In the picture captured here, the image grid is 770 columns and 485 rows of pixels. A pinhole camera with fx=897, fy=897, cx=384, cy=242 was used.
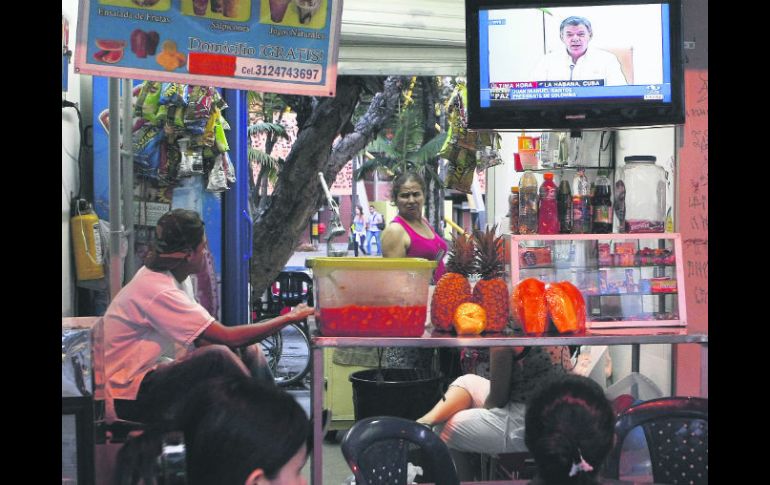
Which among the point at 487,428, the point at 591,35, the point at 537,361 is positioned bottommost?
the point at 487,428

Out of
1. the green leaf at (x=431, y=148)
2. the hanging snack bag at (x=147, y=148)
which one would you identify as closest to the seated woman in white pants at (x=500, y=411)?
the hanging snack bag at (x=147, y=148)

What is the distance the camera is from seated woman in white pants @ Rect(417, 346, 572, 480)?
380cm

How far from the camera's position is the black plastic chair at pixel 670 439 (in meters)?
3.21

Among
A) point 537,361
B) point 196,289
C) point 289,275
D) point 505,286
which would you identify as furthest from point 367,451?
point 289,275

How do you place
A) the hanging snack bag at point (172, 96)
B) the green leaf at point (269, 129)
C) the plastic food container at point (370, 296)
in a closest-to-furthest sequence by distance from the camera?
the plastic food container at point (370, 296), the hanging snack bag at point (172, 96), the green leaf at point (269, 129)

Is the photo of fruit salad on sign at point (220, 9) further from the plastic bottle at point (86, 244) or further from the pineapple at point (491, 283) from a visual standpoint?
the plastic bottle at point (86, 244)

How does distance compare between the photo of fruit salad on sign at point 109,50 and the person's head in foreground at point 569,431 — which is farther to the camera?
the photo of fruit salad on sign at point 109,50

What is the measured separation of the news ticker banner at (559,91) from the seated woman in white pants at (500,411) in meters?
1.07

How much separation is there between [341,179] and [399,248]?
13647 millimetres

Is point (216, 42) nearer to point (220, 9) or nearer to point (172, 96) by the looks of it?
point (220, 9)

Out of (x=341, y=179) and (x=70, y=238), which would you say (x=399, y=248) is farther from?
(x=341, y=179)
